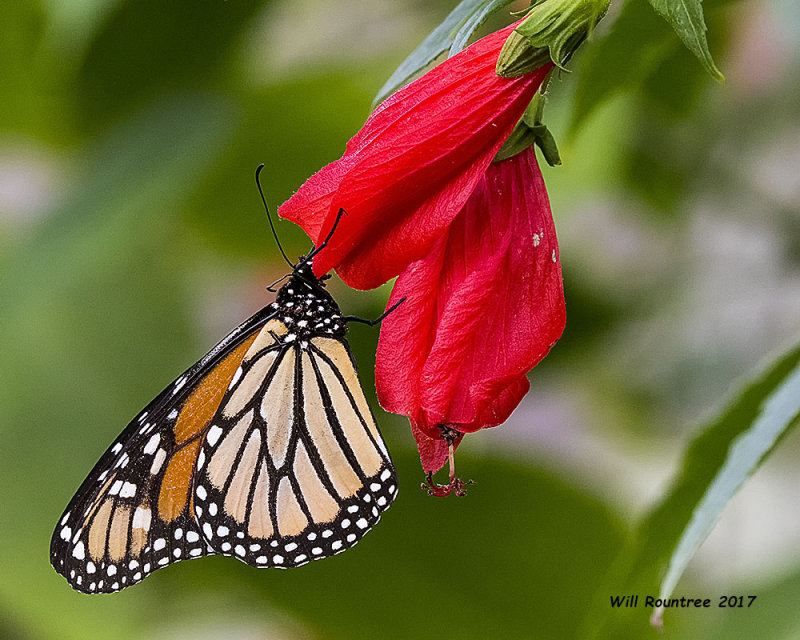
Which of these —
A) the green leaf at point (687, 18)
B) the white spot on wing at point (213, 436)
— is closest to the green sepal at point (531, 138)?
the green leaf at point (687, 18)

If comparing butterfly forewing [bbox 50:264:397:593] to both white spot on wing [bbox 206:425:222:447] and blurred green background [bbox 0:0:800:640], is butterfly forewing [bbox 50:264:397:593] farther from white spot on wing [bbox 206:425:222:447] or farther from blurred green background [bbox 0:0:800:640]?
blurred green background [bbox 0:0:800:640]

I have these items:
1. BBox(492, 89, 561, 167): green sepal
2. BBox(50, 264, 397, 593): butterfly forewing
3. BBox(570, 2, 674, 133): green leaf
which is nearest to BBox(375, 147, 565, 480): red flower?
BBox(492, 89, 561, 167): green sepal

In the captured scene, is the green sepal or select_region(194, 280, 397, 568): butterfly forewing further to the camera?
select_region(194, 280, 397, 568): butterfly forewing

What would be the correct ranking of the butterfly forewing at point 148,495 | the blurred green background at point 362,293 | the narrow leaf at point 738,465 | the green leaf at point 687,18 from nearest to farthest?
the green leaf at point 687,18
the narrow leaf at point 738,465
the butterfly forewing at point 148,495
the blurred green background at point 362,293

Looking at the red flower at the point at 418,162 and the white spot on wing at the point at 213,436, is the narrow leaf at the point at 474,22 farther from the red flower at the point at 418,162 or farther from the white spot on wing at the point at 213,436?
the white spot on wing at the point at 213,436

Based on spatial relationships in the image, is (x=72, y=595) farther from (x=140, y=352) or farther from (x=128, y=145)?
(x=128, y=145)

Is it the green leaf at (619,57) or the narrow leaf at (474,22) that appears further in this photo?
the green leaf at (619,57)

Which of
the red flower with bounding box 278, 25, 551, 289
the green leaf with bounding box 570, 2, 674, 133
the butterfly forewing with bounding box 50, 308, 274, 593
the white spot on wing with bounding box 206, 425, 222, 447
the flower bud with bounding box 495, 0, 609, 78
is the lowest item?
the butterfly forewing with bounding box 50, 308, 274, 593

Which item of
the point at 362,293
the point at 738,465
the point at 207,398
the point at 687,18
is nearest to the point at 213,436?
the point at 207,398

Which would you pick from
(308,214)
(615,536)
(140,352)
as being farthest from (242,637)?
(308,214)
